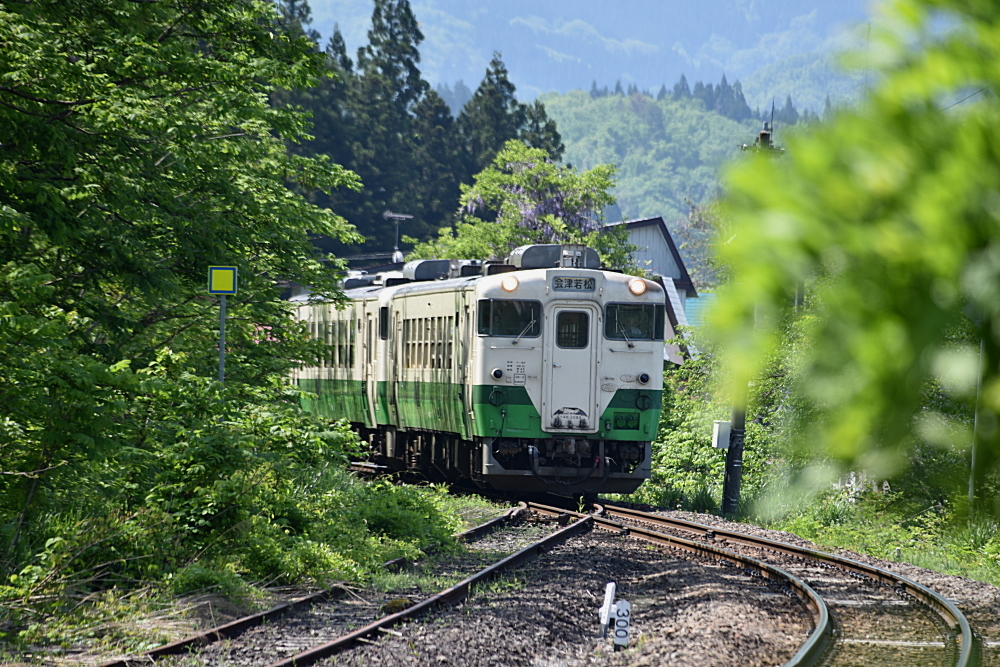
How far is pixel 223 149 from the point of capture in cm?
1255

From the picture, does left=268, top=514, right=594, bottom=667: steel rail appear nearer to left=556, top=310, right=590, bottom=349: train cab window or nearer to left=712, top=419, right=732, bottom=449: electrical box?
left=556, top=310, right=590, bottom=349: train cab window

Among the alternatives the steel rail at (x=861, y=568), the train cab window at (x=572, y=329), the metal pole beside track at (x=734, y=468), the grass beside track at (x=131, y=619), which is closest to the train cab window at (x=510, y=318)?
the train cab window at (x=572, y=329)

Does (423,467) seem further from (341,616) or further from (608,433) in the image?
(341,616)

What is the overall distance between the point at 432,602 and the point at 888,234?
844 cm

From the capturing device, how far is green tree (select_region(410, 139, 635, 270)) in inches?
1457

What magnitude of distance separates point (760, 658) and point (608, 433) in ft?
29.8

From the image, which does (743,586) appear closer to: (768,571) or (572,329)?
(768,571)

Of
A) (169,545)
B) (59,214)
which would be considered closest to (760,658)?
(169,545)

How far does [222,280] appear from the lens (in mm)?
11156

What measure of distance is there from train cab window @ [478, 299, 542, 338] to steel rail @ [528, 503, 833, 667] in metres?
2.74

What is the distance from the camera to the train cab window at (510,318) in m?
16.5

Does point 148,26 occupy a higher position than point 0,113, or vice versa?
point 148,26

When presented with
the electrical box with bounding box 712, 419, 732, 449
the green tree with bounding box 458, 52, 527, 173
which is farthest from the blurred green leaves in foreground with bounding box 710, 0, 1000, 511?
the green tree with bounding box 458, 52, 527, 173

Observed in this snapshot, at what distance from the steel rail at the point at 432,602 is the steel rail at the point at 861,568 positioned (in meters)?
2.11
